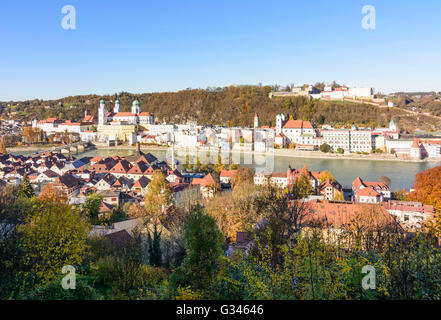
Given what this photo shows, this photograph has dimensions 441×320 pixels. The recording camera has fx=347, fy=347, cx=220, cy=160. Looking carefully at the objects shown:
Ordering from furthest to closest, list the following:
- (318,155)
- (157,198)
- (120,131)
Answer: (120,131) → (318,155) → (157,198)

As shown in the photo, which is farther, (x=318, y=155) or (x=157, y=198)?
(x=318, y=155)

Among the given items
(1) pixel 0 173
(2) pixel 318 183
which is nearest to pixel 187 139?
(1) pixel 0 173

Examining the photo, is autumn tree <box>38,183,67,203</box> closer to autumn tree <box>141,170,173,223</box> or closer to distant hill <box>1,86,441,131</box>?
autumn tree <box>141,170,173,223</box>

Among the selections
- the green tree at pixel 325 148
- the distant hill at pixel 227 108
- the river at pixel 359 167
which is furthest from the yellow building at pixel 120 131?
the green tree at pixel 325 148

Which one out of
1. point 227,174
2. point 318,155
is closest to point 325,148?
Answer: point 318,155

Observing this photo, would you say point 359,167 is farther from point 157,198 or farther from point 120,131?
point 120,131

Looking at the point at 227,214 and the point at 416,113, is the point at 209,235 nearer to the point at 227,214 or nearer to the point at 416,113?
the point at 227,214
